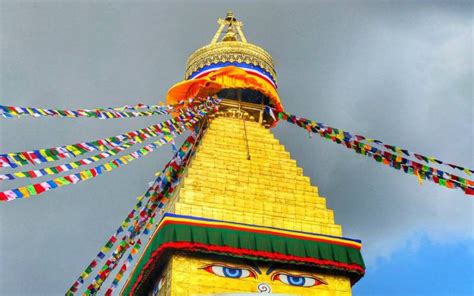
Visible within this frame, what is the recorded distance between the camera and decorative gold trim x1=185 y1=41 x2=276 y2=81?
14.9 meters

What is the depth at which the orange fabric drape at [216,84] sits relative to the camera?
1407cm

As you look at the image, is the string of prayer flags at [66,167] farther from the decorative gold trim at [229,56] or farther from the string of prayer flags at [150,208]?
the decorative gold trim at [229,56]

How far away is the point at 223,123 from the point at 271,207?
9.03 feet

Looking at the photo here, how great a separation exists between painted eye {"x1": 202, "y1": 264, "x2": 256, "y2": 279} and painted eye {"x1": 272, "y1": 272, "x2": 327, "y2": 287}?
45cm

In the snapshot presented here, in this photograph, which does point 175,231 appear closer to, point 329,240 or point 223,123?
point 329,240

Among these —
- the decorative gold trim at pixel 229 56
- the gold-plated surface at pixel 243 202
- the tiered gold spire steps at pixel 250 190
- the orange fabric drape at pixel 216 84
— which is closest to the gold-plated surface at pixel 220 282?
the gold-plated surface at pixel 243 202

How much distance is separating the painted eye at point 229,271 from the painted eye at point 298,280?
454mm

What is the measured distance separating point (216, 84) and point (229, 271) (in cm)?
521

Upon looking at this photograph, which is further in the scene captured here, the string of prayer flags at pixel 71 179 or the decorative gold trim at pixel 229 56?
the decorative gold trim at pixel 229 56

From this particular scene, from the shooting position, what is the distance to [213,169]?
11.4 metres

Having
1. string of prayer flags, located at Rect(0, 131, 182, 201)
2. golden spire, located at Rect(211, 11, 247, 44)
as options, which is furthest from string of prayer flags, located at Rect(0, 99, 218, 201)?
golden spire, located at Rect(211, 11, 247, 44)

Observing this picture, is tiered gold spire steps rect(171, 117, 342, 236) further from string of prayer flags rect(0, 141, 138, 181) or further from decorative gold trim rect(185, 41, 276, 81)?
decorative gold trim rect(185, 41, 276, 81)

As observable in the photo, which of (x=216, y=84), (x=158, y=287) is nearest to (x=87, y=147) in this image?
(x=158, y=287)

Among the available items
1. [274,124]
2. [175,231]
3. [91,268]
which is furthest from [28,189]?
[274,124]
